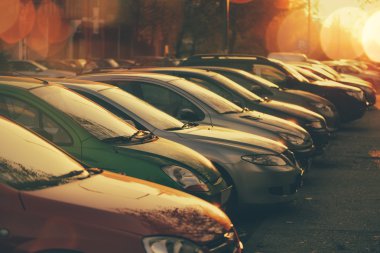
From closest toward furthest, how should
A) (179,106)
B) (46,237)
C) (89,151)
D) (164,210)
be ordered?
1. (46,237)
2. (164,210)
3. (89,151)
4. (179,106)

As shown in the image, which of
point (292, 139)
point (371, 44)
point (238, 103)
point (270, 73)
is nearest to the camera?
point (292, 139)

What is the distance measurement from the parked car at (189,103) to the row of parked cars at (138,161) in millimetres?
15

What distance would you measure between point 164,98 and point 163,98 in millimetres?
15

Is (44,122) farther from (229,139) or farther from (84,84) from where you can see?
(229,139)

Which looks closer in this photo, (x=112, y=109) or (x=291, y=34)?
(x=112, y=109)

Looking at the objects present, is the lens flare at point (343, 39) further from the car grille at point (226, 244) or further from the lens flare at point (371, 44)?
the car grille at point (226, 244)

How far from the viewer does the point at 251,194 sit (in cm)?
958

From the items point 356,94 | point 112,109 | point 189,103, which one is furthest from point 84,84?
point 356,94

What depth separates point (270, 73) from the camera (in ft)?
63.9

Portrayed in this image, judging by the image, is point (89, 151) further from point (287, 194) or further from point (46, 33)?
point (46, 33)

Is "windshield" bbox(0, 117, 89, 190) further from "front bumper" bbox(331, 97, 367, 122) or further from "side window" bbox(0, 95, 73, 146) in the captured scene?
"front bumper" bbox(331, 97, 367, 122)

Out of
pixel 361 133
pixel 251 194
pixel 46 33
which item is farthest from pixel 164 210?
pixel 46 33

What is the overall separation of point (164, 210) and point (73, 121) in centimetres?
265

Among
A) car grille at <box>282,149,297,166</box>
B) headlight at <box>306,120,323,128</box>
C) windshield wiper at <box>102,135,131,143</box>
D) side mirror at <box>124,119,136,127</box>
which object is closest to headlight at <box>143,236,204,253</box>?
windshield wiper at <box>102,135,131,143</box>
